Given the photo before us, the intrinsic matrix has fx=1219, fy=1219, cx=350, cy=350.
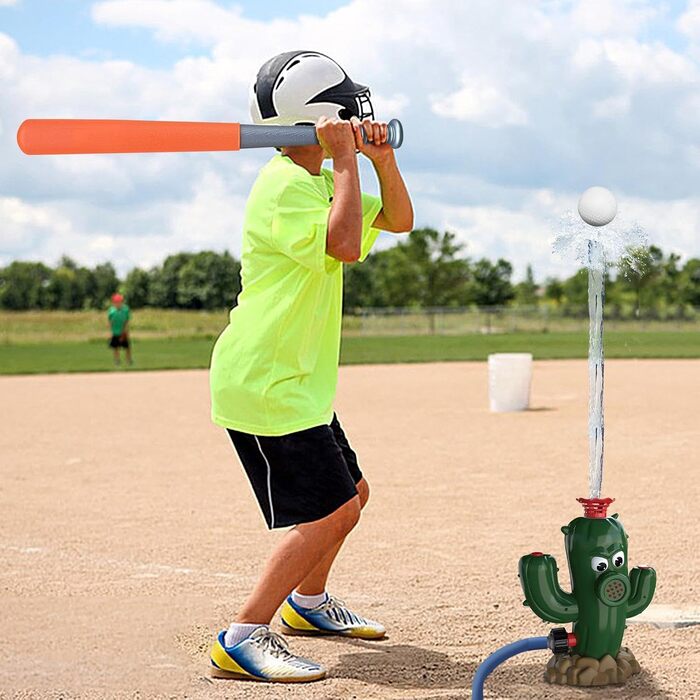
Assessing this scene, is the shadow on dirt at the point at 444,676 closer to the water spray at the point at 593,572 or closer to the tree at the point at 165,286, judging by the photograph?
the water spray at the point at 593,572

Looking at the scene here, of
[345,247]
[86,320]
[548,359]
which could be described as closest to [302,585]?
[345,247]

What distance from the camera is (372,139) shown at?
152 inches

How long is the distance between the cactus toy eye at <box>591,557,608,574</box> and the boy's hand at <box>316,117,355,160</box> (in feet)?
4.72

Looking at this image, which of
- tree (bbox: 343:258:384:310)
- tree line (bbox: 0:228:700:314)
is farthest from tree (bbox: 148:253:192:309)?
tree (bbox: 343:258:384:310)

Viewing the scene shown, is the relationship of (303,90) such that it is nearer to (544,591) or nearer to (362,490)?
(362,490)

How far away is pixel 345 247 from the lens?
3.71m

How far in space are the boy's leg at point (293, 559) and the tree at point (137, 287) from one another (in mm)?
98219

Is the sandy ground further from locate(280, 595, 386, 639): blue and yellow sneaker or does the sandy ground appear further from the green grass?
the green grass

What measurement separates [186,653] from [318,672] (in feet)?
2.07

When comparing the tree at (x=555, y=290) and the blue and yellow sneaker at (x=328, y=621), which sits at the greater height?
the tree at (x=555, y=290)

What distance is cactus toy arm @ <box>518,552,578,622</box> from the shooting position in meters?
3.63

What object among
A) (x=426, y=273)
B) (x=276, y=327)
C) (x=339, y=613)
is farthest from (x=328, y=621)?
(x=426, y=273)

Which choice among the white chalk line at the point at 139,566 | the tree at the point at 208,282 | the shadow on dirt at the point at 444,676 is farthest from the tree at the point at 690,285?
the shadow on dirt at the point at 444,676

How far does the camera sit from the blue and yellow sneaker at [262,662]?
13.0ft
